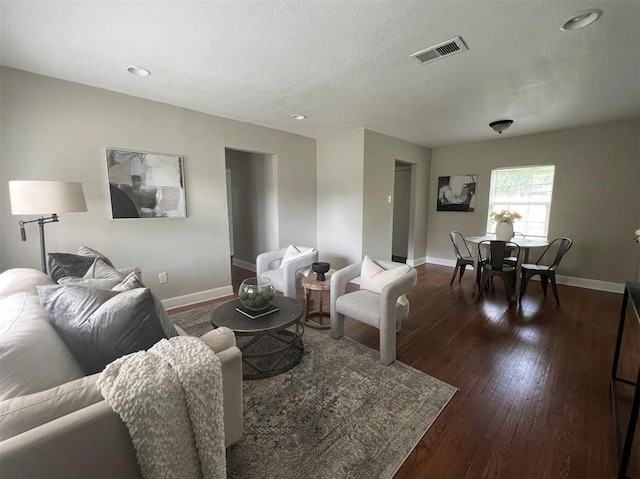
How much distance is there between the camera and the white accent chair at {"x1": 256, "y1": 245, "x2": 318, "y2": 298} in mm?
3203

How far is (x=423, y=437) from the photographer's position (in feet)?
5.07

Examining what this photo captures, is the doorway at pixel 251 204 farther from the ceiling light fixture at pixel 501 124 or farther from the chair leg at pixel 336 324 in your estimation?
the ceiling light fixture at pixel 501 124

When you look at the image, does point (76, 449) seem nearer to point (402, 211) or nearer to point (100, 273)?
point (100, 273)

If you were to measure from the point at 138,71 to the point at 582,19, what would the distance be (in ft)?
10.9

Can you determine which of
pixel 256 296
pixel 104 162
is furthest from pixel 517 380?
pixel 104 162

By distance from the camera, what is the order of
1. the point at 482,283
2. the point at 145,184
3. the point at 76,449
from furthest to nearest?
the point at 482,283 → the point at 145,184 → the point at 76,449

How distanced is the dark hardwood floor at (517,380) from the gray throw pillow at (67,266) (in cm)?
229

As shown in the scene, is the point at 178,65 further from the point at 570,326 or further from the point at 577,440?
the point at 570,326

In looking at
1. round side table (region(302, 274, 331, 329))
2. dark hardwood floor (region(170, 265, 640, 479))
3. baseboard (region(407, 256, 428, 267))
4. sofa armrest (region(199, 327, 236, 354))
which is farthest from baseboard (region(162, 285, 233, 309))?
baseboard (region(407, 256, 428, 267))

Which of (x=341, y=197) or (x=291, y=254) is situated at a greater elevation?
(x=341, y=197)

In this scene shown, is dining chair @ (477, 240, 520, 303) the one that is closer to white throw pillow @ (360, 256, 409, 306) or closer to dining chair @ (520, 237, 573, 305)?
dining chair @ (520, 237, 573, 305)

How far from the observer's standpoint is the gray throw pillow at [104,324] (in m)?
1.08

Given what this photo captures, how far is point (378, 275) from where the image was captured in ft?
8.39

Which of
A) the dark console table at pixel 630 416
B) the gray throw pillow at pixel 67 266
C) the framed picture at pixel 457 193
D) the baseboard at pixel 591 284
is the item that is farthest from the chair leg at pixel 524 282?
the gray throw pillow at pixel 67 266
